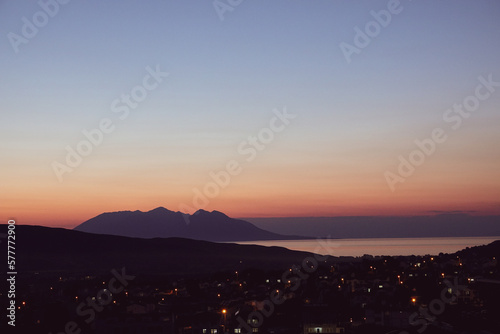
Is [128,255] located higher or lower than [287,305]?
higher

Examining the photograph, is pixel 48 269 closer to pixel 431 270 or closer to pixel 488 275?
pixel 431 270

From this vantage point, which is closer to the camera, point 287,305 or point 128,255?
point 287,305

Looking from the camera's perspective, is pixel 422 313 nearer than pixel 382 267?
Yes

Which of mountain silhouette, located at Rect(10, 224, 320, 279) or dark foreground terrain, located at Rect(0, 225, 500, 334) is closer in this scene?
dark foreground terrain, located at Rect(0, 225, 500, 334)

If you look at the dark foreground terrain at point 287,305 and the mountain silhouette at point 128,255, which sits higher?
the mountain silhouette at point 128,255

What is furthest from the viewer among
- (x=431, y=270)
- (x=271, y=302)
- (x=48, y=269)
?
(x=48, y=269)

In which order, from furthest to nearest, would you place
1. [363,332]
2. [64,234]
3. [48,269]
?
[64,234]
[48,269]
[363,332]

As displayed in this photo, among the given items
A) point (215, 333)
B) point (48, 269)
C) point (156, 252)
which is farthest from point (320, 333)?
point (156, 252)

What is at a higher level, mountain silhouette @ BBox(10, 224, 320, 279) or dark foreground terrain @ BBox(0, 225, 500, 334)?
mountain silhouette @ BBox(10, 224, 320, 279)

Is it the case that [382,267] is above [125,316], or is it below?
above

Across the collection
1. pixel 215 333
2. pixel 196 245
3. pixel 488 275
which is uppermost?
pixel 196 245

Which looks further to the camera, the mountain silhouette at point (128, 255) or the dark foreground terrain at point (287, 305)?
the mountain silhouette at point (128, 255)
